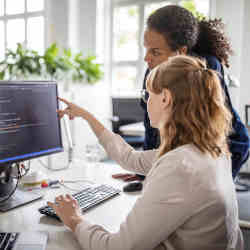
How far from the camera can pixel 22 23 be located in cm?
489

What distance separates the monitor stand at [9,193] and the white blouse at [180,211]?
39 cm

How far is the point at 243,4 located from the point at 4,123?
146 inches

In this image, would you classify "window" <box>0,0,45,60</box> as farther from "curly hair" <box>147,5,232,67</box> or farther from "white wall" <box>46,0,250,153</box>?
"curly hair" <box>147,5,232,67</box>

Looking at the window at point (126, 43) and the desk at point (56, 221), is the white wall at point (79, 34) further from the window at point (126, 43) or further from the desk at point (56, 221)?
the desk at point (56, 221)

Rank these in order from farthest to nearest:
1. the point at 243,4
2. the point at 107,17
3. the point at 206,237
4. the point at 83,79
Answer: the point at 107,17 < the point at 83,79 < the point at 243,4 < the point at 206,237

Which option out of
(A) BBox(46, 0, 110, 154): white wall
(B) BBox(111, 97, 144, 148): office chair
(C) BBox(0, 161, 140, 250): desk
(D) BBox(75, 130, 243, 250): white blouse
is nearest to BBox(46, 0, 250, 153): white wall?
(A) BBox(46, 0, 110, 154): white wall

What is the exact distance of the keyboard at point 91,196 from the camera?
97cm

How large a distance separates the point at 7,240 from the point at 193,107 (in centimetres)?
58

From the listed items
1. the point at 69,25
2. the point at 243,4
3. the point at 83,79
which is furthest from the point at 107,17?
the point at 243,4

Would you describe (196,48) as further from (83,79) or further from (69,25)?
(69,25)

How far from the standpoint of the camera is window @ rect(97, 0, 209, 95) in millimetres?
4824

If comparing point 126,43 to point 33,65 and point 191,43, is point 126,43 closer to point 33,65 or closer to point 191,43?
point 33,65

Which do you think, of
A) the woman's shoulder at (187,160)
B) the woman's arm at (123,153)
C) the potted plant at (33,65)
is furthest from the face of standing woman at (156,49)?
the potted plant at (33,65)

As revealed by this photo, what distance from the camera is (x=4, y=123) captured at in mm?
1059
